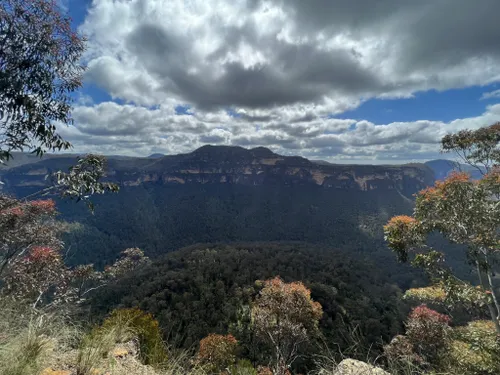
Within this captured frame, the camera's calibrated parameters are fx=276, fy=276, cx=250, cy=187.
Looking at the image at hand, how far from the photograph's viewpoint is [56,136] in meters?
5.44

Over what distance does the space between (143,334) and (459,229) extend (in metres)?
9.40

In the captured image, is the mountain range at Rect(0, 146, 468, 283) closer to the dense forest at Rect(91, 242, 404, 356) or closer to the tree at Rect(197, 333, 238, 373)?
the dense forest at Rect(91, 242, 404, 356)

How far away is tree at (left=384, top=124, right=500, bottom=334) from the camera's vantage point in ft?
26.9

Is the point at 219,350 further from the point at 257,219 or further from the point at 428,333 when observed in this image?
the point at 257,219

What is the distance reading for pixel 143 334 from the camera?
5.95 metres

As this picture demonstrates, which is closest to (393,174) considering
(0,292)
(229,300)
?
(229,300)

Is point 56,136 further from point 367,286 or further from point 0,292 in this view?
point 367,286

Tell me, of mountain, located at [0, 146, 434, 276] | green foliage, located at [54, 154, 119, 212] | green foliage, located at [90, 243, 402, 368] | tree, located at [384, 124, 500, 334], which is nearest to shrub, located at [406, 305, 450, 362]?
tree, located at [384, 124, 500, 334]

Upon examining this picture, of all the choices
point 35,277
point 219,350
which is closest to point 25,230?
point 35,277

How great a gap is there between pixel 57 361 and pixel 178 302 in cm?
3689

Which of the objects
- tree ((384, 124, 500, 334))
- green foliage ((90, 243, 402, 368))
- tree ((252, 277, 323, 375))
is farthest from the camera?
green foliage ((90, 243, 402, 368))

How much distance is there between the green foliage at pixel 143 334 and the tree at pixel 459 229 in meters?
8.17

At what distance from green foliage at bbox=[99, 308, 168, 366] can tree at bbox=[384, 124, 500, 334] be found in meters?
8.17

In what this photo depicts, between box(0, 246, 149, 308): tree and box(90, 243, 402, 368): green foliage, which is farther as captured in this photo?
box(90, 243, 402, 368): green foliage
